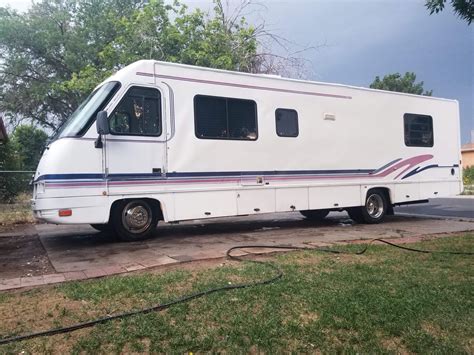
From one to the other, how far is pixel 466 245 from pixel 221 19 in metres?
14.6

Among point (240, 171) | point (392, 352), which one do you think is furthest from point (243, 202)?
point (392, 352)

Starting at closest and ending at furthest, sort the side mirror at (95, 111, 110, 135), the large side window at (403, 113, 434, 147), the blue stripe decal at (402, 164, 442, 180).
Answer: the side mirror at (95, 111, 110, 135)
the blue stripe decal at (402, 164, 442, 180)
the large side window at (403, 113, 434, 147)

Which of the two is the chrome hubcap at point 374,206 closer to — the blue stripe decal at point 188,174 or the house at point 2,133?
the blue stripe decal at point 188,174

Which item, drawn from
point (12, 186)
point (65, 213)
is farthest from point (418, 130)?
point (12, 186)

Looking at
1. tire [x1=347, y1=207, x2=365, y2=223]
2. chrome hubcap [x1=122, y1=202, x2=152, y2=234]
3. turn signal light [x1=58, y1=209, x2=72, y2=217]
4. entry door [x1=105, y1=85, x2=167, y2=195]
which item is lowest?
tire [x1=347, y1=207, x2=365, y2=223]

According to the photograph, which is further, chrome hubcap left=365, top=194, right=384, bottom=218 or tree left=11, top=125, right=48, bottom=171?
tree left=11, top=125, right=48, bottom=171

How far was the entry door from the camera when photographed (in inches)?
308

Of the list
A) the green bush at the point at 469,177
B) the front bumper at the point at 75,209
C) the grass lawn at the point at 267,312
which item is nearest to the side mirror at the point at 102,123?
the front bumper at the point at 75,209

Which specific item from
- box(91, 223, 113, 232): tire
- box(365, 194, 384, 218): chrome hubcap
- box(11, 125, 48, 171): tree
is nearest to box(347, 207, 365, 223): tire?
box(365, 194, 384, 218): chrome hubcap

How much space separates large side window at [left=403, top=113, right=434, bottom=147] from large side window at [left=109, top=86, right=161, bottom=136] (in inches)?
266

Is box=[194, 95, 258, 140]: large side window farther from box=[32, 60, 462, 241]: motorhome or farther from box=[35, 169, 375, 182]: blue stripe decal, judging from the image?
box=[35, 169, 375, 182]: blue stripe decal

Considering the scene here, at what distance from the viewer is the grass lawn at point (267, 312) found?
3.52 m

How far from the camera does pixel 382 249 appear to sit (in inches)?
275

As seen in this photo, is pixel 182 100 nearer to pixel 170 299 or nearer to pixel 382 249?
pixel 382 249
